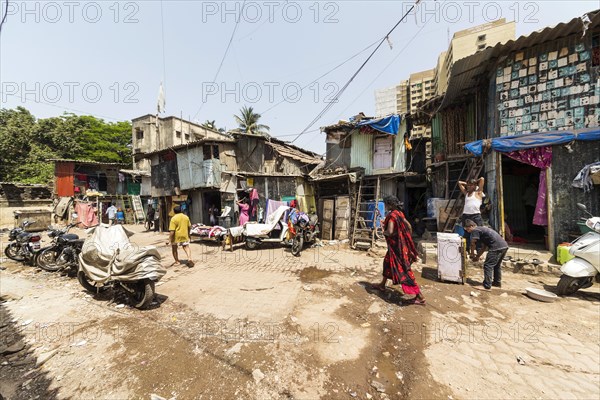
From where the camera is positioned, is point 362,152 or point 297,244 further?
point 362,152

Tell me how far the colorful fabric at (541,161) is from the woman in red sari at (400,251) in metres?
5.00

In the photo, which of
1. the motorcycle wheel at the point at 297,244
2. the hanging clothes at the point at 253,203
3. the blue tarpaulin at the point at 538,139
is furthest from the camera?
the hanging clothes at the point at 253,203

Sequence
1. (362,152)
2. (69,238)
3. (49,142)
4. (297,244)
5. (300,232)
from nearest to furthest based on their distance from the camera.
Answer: (69,238) < (297,244) < (300,232) < (362,152) < (49,142)

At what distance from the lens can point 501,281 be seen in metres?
5.43

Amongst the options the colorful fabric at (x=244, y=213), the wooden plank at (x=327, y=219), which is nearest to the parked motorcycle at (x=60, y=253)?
the colorful fabric at (x=244, y=213)

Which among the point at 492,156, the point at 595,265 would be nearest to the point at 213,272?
the point at 595,265

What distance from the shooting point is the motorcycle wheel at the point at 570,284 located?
14.6ft

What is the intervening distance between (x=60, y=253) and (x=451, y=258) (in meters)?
10.8

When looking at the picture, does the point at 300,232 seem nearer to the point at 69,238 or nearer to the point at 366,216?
the point at 366,216

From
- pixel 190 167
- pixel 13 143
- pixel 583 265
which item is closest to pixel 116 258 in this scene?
pixel 583 265

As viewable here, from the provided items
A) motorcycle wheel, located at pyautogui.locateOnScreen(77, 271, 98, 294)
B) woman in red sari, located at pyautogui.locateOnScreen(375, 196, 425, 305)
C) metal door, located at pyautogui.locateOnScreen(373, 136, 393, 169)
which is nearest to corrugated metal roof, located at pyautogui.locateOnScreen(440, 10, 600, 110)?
metal door, located at pyautogui.locateOnScreen(373, 136, 393, 169)

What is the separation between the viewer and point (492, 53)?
705cm

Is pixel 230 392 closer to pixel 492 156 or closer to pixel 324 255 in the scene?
pixel 324 255

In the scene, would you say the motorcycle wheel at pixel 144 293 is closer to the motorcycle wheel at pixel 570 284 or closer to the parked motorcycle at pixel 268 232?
the parked motorcycle at pixel 268 232
